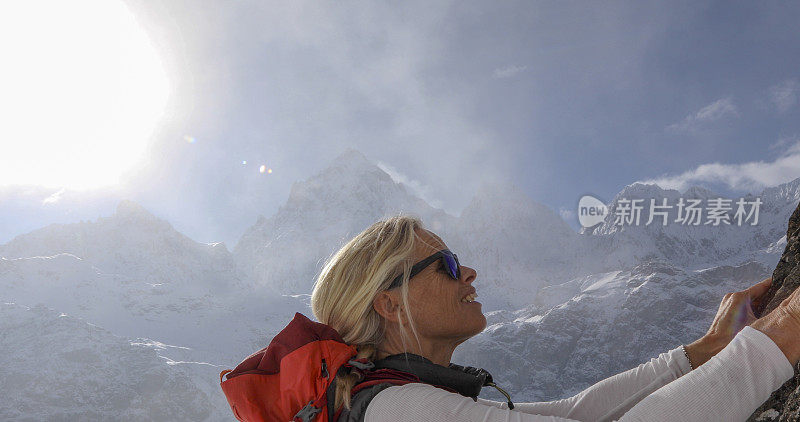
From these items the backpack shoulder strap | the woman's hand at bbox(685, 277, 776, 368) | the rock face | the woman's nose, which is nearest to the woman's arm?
the woman's hand at bbox(685, 277, 776, 368)

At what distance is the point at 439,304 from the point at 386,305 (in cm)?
34

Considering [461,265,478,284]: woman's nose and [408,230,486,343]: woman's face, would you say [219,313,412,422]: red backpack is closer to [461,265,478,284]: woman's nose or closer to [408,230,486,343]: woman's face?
[408,230,486,343]: woman's face

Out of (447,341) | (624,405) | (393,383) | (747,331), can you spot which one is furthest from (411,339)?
(747,331)

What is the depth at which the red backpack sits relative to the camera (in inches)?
99.9

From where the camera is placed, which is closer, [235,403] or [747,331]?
[747,331]

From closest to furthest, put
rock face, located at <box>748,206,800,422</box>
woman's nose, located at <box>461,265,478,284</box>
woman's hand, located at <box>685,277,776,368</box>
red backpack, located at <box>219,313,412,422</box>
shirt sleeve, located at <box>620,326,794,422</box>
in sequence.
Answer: shirt sleeve, located at <box>620,326,794,422</box> < rock face, located at <box>748,206,800,422</box> < red backpack, located at <box>219,313,412,422</box> < woman's hand, located at <box>685,277,776,368</box> < woman's nose, located at <box>461,265,478,284</box>

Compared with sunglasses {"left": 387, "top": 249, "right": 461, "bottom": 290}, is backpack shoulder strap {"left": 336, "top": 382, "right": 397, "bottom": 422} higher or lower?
lower

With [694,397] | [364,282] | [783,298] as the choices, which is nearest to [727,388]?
[694,397]

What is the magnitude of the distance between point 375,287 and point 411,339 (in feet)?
1.27

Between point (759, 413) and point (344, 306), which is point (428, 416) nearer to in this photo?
point (344, 306)

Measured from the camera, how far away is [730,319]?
10.0 ft

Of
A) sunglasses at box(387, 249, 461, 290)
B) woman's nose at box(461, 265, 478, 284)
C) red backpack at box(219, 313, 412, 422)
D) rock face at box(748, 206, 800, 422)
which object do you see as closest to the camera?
rock face at box(748, 206, 800, 422)

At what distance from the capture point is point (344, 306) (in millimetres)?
3143

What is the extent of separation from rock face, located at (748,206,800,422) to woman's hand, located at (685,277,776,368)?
57mm
